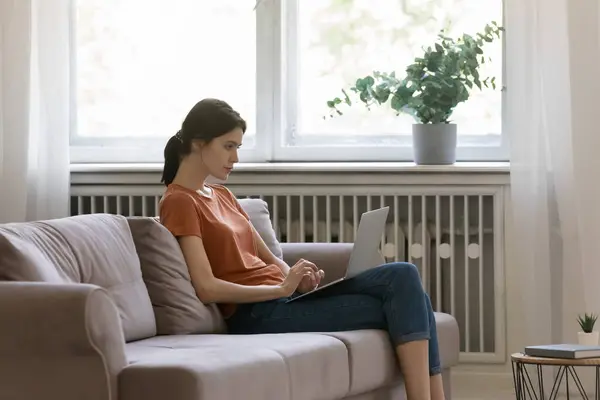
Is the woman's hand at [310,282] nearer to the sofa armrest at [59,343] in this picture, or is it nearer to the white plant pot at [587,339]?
the white plant pot at [587,339]

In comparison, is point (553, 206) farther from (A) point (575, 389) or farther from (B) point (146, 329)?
(B) point (146, 329)

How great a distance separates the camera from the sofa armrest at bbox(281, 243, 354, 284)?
11.6 feet

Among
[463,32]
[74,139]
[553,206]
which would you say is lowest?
[553,206]

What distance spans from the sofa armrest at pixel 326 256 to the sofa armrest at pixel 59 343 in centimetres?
141

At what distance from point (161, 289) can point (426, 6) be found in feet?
6.27

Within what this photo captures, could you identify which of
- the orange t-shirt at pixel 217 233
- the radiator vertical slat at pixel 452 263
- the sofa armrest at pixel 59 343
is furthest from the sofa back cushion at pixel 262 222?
the sofa armrest at pixel 59 343

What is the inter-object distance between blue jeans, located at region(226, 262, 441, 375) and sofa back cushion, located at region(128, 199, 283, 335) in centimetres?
15

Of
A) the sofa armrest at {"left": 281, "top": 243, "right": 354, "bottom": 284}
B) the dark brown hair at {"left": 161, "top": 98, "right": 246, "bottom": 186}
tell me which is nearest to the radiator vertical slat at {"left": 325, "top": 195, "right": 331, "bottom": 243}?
the sofa armrest at {"left": 281, "top": 243, "right": 354, "bottom": 284}

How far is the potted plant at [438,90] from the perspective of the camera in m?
4.11

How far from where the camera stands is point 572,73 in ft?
12.6

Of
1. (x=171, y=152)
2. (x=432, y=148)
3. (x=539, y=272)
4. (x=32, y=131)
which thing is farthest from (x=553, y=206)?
(x=32, y=131)

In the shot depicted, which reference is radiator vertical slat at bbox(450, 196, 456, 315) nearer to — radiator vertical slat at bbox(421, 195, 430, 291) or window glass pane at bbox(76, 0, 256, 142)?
radiator vertical slat at bbox(421, 195, 430, 291)

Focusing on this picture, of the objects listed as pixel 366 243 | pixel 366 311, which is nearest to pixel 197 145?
pixel 366 243

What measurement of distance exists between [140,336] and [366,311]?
0.63m
